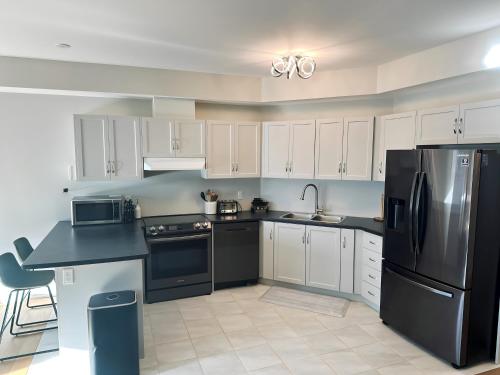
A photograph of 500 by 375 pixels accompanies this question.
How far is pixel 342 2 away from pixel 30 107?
11.6 feet

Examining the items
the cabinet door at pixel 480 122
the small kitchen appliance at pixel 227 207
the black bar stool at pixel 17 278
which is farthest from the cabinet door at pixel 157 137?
the cabinet door at pixel 480 122

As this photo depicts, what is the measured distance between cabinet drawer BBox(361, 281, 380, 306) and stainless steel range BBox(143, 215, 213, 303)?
1.80m

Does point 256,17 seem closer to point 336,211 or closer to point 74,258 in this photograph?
point 74,258

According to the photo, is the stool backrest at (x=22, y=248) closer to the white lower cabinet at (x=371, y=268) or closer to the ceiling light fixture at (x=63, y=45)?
the ceiling light fixture at (x=63, y=45)

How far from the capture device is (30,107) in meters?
3.86

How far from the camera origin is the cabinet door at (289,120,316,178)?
428 centimetres

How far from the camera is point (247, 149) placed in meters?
Answer: 4.49

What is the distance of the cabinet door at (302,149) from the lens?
428 centimetres

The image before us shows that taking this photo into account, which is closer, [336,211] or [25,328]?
[25,328]

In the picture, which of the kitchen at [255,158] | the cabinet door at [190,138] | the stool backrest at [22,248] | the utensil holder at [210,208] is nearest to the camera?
the kitchen at [255,158]

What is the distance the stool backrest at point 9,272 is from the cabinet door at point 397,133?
379 cm

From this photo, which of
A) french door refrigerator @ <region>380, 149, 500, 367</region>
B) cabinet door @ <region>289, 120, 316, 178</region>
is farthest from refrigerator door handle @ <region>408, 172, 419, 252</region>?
cabinet door @ <region>289, 120, 316, 178</region>

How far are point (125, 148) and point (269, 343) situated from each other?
260cm

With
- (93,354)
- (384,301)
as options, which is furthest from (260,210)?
(93,354)
